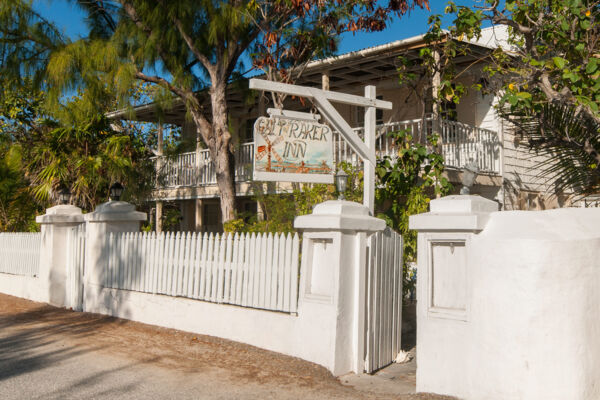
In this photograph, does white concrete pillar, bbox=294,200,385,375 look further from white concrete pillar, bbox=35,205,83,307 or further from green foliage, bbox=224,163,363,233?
white concrete pillar, bbox=35,205,83,307

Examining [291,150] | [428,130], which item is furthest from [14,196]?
[291,150]

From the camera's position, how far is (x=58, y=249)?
1127 cm

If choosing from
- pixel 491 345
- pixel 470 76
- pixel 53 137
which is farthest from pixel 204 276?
pixel 470 76

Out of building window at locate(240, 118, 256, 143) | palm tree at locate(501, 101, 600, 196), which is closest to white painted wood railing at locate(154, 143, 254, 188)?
building window at locate(240, 118, 256, 143)

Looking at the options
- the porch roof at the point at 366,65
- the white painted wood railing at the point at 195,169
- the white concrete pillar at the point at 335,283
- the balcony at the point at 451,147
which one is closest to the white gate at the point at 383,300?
the white concrete pillar at the point at 335,283

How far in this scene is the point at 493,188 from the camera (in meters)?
13.6

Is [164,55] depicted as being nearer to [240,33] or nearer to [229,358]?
[240,33]

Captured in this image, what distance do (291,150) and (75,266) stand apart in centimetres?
599

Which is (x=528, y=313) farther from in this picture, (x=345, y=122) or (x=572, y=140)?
(x=345, y=122)

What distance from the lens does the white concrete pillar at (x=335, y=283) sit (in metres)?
6.01

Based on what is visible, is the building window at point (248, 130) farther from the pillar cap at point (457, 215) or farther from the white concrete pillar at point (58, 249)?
the pillar cap at point (457, 215)

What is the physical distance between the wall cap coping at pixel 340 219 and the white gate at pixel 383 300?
152 millimetres

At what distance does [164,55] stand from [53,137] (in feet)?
10.8

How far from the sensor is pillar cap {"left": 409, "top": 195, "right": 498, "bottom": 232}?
510cm
